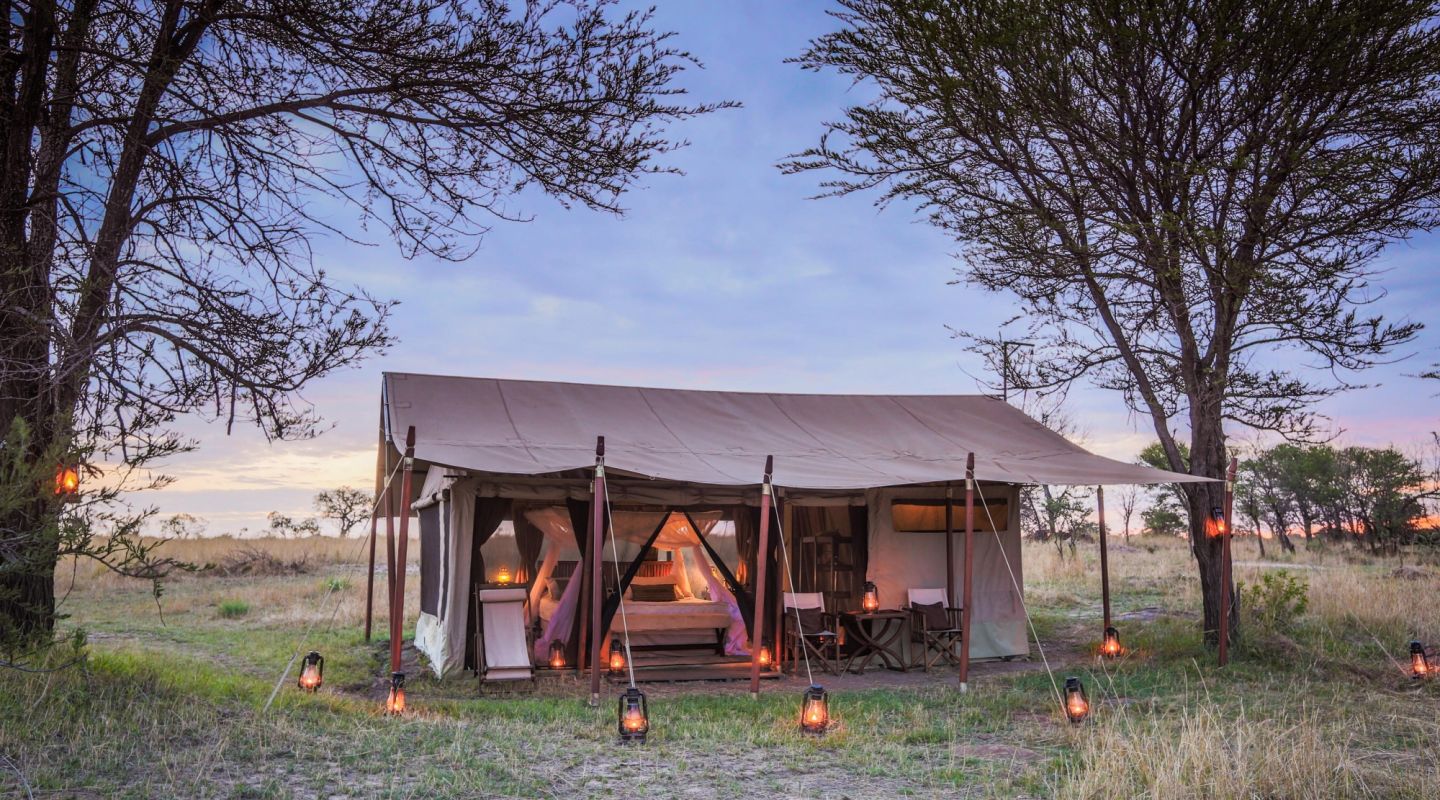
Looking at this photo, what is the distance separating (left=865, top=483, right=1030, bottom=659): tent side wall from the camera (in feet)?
29.3

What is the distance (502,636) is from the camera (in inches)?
283

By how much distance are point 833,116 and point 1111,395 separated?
3658 mm

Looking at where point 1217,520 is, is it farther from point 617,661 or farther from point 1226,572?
point 617,661

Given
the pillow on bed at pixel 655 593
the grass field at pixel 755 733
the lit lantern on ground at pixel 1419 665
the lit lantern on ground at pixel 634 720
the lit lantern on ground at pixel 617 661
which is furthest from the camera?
the pillow on bed at pixel 655 593

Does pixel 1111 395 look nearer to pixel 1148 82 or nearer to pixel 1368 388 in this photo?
pixel 1368 388

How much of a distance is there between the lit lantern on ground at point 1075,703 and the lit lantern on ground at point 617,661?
3.40m

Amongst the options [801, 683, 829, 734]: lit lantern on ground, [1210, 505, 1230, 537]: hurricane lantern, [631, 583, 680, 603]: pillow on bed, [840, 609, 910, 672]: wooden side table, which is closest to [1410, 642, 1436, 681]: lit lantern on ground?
[1210, 505, 1230, 537]: hurricane lantern

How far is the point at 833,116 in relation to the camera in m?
8.64

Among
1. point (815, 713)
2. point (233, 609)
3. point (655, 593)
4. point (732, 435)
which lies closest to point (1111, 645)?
point (732, 435)

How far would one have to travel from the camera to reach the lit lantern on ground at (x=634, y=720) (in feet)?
17.0

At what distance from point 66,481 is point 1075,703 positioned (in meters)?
4.84

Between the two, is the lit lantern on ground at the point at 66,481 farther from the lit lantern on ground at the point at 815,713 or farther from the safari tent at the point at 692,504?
the lit lantern on ground at the point at 815,713

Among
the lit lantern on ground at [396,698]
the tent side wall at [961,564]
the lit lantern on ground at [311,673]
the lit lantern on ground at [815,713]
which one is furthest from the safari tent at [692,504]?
the lit lantern on ground at [815,713]

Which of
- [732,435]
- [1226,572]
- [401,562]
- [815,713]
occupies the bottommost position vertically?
[815,713]
